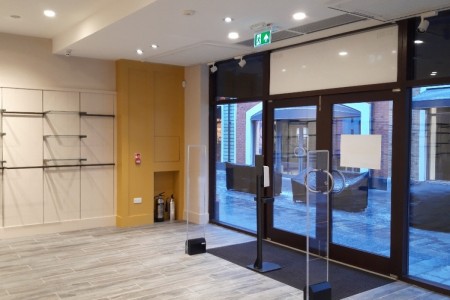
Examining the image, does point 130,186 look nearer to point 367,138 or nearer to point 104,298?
point 104,298

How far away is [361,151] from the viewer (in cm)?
482

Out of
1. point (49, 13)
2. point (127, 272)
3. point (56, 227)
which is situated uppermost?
point (49, 13)

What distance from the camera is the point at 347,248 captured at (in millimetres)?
5066

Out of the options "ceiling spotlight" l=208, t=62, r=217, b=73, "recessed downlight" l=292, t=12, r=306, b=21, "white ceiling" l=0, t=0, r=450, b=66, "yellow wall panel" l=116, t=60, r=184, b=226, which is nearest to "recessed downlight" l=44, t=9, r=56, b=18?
Result: "white ceiling" l=0, t=0, r=450, b=66

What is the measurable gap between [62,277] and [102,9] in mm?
3234

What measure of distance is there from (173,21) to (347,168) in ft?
9.04

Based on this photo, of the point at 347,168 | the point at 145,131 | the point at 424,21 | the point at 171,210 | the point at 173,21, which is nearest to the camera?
the point at 424,21

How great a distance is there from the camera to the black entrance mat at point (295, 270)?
427cm

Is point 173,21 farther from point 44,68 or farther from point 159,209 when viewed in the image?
point 159,209

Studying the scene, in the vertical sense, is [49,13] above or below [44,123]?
above

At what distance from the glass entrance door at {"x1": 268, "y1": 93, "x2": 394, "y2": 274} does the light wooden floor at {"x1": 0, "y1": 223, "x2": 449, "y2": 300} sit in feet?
2.35

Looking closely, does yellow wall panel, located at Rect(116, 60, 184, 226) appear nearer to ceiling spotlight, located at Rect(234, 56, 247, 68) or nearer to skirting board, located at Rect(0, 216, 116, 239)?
skirting board, located at Rect(0, 216, 116, 239)

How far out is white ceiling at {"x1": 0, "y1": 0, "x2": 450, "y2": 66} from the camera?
3.99 m

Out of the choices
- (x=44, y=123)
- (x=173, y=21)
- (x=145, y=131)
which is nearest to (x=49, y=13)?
(x=173, y=21)
